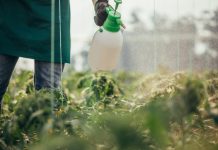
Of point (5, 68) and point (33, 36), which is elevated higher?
point (33, 36)

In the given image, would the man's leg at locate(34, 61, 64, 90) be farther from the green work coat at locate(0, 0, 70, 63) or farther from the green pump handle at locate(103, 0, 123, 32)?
the green pump handle at locate(103, 0, 123, 32)

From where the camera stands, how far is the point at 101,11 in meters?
2.89

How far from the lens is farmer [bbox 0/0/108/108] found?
2.77m

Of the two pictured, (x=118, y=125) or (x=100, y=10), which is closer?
(x=118, y=125)

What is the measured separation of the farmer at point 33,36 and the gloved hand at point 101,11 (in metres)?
0.17

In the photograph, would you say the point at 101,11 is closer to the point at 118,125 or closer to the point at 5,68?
the point at 5,68

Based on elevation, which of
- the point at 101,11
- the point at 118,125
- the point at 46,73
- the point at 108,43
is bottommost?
the point at 118,125

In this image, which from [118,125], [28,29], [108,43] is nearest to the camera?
[118,125]

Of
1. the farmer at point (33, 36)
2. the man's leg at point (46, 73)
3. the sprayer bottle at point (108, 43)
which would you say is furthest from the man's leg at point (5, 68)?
the sprayer bottle at point (108, 43)

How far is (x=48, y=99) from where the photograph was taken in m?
2.09

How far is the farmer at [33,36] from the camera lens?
2773 mm

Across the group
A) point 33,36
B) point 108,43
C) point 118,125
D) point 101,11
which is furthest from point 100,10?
point 118,125

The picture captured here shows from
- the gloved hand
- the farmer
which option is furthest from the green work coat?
the gloved hand

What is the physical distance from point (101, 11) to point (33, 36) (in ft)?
1.14
